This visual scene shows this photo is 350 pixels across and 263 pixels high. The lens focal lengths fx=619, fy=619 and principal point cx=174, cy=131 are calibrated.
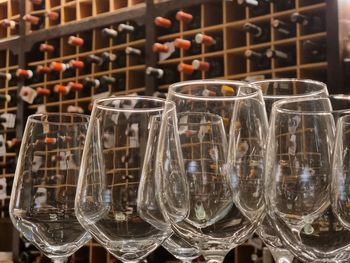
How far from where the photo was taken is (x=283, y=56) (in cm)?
245

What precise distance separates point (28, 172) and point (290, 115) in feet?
1.19

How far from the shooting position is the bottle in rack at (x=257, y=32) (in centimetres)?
252

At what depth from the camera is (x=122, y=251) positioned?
603mm

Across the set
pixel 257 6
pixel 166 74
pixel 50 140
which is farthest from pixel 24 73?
pixel 50 140

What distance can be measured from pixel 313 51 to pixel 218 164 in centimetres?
195

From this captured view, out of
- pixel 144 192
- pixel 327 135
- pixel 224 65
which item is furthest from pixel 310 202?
pixel 224 65

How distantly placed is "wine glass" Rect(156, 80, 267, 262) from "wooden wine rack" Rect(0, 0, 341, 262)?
176 cm

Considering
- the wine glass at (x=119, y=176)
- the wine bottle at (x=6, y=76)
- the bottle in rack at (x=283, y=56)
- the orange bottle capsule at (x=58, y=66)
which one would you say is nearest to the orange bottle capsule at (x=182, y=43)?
the bottle in rack at (x=283, y=56)

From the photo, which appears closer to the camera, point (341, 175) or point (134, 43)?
point (341, 175)

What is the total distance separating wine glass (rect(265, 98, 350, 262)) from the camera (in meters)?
0.52

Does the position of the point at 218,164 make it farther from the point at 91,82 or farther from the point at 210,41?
the point at 91,82

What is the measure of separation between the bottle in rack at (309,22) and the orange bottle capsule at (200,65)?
46 centimetres

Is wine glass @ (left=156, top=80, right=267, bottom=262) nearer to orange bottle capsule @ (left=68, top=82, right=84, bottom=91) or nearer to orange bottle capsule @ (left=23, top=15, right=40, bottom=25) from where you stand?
orange bottle capsule @ (left=68, top=82, right=84, bottom=91)

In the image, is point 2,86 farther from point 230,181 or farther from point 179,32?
point 230,181
